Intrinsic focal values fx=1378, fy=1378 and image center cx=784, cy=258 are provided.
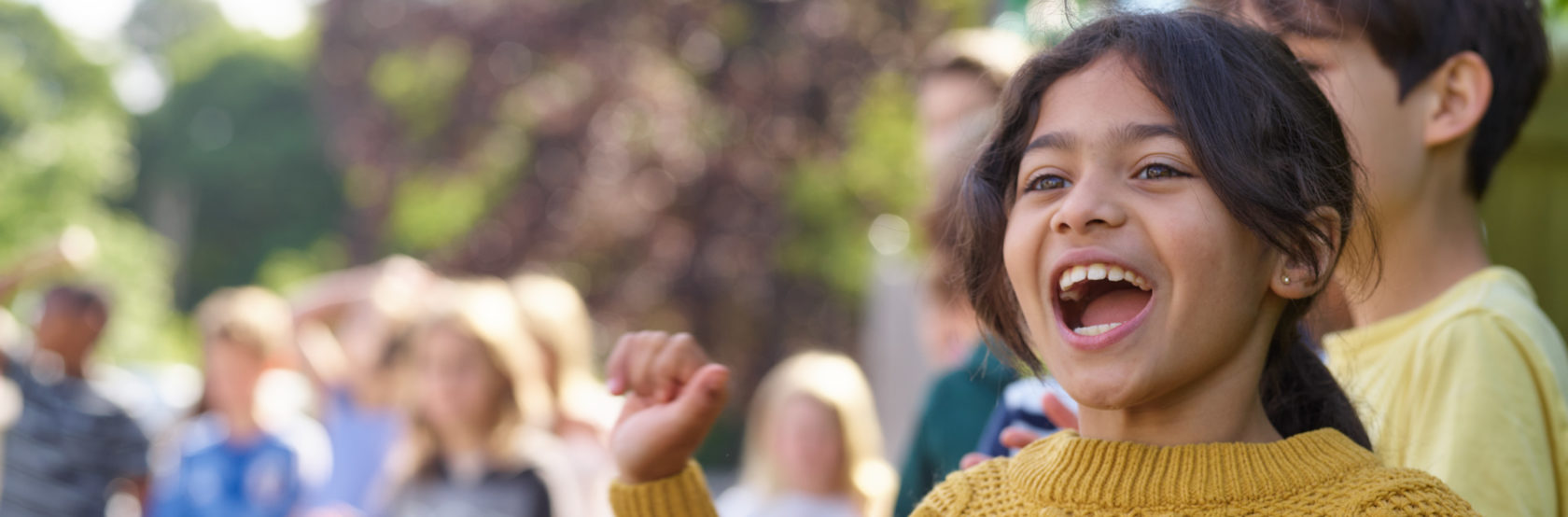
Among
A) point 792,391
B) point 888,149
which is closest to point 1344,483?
point 792,391

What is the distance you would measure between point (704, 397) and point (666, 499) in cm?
18

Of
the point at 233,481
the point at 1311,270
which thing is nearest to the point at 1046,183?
the point at 1311,270

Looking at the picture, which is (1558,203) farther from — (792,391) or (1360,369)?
(1360,369)

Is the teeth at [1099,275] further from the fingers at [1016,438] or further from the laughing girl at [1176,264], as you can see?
the fingers at [1016,438]

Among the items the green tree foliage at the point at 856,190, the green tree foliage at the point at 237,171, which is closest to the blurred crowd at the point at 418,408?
the green tree foliage at the point at 856,190

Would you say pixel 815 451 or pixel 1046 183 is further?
pixel 815 451

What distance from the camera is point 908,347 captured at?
934 cm

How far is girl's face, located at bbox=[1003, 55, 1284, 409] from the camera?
153 cm

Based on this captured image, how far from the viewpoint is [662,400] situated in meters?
2.01

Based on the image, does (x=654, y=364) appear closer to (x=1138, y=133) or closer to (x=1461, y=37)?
(x=1138, y=133)

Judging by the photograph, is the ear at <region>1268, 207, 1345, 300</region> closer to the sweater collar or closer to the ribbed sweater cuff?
the sweater collar

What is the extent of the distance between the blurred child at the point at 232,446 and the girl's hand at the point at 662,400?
4285 mm

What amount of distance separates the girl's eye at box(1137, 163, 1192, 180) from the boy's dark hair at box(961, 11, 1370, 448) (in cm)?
3

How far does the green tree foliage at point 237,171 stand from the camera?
37406 millimetres
